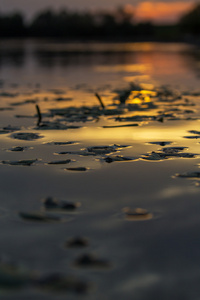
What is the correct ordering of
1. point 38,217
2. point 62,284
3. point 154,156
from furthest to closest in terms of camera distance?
1. point 154,156
2. point 38,217
3. point 62,284

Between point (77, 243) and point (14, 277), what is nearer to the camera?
point (14, 277)

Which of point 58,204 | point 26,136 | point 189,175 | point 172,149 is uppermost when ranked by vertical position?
point 26,136

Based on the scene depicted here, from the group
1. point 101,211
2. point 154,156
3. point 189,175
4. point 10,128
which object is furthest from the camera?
point 10,128

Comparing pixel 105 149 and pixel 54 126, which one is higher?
pixel 54 126

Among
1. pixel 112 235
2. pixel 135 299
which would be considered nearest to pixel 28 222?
pixel 112 235

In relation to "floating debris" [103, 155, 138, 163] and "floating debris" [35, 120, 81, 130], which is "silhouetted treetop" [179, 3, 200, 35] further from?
"floating debris" [103, 155, 138, 163]

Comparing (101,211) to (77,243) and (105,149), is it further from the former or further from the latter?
(105,149)

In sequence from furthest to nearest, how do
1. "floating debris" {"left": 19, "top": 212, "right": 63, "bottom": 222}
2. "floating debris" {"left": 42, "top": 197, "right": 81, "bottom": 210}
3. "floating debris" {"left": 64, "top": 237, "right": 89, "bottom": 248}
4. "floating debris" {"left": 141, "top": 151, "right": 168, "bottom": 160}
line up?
"floating debris" {"left": 141, "top": 151, "right": 168, "bottom": 160}
"floating debris" {"left": 42, "top": 197, "right": 81, "bottom": 210}
"floating debris" {"left": 19, "top": 212, "right": 63, "bottom": 222}
"floating debris" {"left": 64, "top": 237, "right": 89, "bottom": 248}

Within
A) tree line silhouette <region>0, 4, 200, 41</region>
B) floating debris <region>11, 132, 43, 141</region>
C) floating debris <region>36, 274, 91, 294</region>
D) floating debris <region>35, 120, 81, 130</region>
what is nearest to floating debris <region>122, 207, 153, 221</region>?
floating debris <region>36, 274, 91, 294</region>

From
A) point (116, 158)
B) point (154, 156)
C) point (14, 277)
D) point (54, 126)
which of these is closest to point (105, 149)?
point (116, 158)
